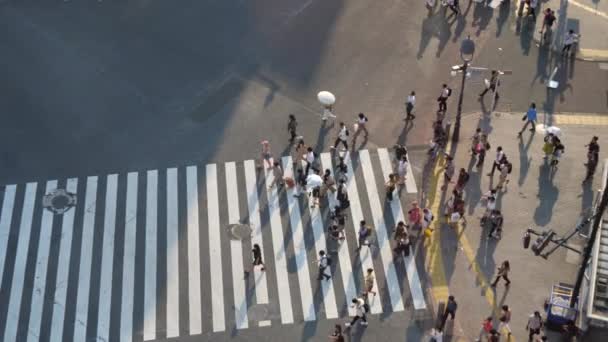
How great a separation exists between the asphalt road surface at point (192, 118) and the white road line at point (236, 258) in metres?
0.17

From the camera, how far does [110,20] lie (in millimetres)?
41688

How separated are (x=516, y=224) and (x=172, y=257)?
1326 centimetres

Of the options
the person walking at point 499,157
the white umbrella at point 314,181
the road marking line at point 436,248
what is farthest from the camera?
the person walking at point 499,157

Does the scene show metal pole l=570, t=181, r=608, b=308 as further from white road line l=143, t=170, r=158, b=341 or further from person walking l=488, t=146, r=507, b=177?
white road line l=143, t=170, r=158, b=341

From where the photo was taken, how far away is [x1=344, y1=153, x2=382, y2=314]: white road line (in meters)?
29.8

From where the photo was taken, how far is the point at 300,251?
103 feet

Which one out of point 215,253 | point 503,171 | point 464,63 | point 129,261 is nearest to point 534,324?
point 503,171

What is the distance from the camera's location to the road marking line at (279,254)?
29.7 metres

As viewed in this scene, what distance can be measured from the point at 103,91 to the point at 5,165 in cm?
566

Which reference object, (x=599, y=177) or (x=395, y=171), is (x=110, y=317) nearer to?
(x=395, y=171)

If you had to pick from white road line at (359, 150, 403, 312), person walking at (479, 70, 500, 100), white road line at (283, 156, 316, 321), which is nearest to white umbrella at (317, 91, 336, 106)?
white road line at (359, 150, 403, 312)

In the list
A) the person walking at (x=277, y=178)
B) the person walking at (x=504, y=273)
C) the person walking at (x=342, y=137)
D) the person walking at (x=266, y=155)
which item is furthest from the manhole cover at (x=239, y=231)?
the person walking at (x=504, y=273)

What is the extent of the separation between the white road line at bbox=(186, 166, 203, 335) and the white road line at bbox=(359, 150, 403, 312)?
6863 mm

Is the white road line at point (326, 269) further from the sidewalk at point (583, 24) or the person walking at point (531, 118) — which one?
the sidewalk at point (583, 24)
